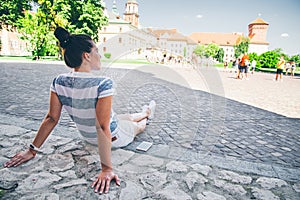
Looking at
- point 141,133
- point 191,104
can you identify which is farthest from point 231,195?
point 191,104

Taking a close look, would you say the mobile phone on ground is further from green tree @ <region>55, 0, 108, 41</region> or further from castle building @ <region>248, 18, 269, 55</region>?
castle building @ <region>248, 18, 269, 55</region>

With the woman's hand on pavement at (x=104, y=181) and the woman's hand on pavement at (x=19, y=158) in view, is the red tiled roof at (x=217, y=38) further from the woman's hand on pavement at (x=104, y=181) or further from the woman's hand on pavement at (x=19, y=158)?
the woman's hand on pavement at (x=104, y=181)

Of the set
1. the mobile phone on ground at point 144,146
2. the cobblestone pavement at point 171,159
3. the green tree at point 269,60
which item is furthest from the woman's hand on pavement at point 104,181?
the green tree at point 269,60

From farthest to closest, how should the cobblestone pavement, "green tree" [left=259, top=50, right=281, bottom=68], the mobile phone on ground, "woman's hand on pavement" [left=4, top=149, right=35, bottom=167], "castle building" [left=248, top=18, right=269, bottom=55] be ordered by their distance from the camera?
1. "castle building" [left=248, top=18, right=269, bottom=55]
2. "green tree" [left=259, top=50, right=281, bottom=68]
3. the mobile phone on ground
4. "woman's hand on pavement" [left=4, top=149, right=35, bottom=167]
5. the cobblestone pavement

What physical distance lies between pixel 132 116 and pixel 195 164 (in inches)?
47.8

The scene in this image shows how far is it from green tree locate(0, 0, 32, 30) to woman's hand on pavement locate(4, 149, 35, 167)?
3588cm

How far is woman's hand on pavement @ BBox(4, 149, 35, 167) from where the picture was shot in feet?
7.33

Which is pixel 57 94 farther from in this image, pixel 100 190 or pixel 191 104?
pixel 191 104

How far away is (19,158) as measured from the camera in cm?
230

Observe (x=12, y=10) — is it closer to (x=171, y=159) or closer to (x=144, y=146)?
(x=144, y=146)

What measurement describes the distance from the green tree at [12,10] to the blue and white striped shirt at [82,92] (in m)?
36.1

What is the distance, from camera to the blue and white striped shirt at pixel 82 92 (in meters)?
1.91

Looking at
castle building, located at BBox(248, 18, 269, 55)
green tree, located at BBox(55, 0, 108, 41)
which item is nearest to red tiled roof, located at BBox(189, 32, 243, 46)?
castle building, located at BBox(248, 18, 269, 55)

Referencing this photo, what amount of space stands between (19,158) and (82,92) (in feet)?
3.58
